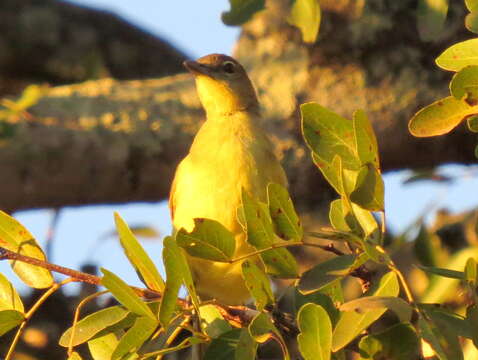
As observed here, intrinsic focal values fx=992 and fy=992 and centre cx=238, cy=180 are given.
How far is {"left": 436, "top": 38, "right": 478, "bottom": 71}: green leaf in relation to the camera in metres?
2.07

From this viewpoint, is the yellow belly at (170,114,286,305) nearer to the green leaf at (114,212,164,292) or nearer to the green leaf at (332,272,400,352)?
the green leaf at (114,212,164,292)

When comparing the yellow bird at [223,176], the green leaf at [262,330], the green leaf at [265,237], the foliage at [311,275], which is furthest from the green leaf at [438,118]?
the yellow bird at [223,176]

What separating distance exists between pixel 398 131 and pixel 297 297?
2.94 m

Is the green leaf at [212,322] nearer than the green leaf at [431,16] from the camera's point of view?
Yes

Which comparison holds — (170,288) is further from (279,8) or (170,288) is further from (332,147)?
(279,8)

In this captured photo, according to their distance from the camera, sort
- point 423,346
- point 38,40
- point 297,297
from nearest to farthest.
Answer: point 423,346 < point 297,297 < point 38,40

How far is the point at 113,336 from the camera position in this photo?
2277 millimetres

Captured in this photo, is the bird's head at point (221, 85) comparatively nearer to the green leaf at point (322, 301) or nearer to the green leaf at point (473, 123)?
the green leaf at point (322, 301)

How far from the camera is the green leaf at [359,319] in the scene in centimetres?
186

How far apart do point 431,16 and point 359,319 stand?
96 cm

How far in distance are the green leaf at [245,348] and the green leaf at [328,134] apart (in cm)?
41

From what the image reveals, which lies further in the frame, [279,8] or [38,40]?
[38,40]

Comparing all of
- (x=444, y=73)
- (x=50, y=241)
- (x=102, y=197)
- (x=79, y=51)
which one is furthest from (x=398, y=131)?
(x=79, y=51)

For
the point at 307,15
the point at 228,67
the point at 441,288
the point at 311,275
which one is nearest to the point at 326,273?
the point at 311,275
